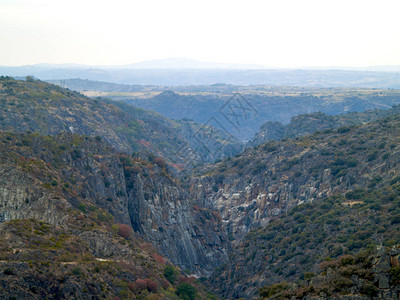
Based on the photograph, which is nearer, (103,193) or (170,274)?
(170,274)

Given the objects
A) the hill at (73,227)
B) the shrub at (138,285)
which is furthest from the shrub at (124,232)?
the shrub at (138,285)

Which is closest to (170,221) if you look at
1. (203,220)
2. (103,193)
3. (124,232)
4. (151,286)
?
(203,220)

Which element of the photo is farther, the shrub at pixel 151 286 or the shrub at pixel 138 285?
the shrub at pixel 151 286

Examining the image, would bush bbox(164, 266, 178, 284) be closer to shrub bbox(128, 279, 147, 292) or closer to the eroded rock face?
shrub bbox(128, 279, 147, 292)

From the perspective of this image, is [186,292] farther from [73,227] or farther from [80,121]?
[80,121]

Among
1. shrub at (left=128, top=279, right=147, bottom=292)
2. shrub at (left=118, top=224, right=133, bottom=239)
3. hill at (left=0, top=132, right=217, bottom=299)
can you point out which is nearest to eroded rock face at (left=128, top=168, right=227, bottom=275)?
hill at (left=0, top=132, right=217, bottom=299)

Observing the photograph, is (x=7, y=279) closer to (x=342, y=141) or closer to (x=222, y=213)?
(x=222, y=213)

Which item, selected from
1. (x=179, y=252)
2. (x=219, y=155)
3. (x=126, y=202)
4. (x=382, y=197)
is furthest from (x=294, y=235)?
(x=219, y=155)

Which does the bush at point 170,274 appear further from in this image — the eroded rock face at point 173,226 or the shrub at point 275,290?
the shrub at point 275,290
